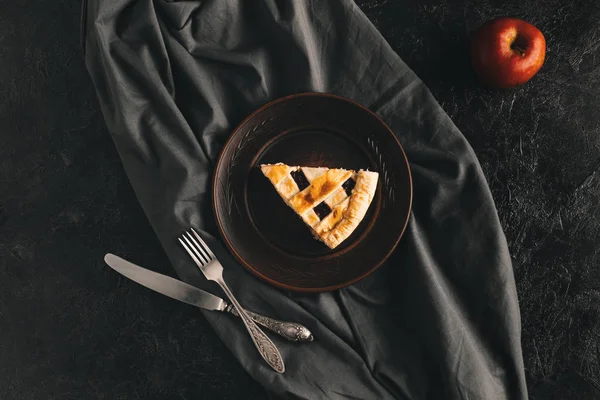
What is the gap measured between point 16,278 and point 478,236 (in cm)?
161

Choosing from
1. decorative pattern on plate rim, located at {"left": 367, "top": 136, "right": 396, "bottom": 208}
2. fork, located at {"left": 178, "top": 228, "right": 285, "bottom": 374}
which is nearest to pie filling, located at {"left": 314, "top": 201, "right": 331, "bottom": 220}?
decorative pattern on plate rim, located at {"left": 367, "top": 136, "right": 396, "bottom": 208}

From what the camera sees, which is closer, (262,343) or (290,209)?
(262,343)

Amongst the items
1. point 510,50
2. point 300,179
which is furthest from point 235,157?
point 510,50

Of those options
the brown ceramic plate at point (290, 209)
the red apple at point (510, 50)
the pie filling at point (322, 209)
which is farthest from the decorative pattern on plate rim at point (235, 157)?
the red apple at point (510, 50)

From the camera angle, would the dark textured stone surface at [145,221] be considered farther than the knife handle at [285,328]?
Yes

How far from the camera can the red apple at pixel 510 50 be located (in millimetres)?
1905

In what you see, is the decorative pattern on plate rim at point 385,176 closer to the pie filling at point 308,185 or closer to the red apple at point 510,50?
the pie filling at point 308,185

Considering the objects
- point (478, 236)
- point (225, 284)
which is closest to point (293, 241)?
point (225, 284)

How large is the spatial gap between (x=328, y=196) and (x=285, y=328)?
459mm

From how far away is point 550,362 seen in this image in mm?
1961

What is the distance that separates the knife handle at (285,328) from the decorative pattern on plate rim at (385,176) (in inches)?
19.5

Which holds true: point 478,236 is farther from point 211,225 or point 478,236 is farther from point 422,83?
point 211,225

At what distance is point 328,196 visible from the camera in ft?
6.29

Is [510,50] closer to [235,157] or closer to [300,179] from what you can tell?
[300,179]
